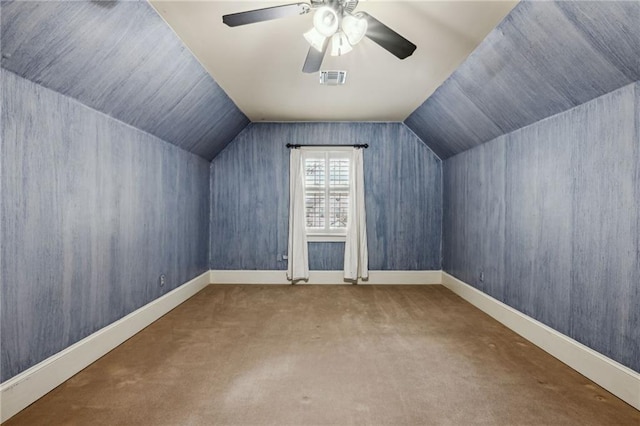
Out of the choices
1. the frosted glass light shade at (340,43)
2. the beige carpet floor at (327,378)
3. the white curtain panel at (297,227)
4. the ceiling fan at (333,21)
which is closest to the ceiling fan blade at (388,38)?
the ceiling fan at (333,21)

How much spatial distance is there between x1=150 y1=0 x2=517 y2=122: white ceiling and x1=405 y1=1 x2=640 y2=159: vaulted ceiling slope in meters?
0.14

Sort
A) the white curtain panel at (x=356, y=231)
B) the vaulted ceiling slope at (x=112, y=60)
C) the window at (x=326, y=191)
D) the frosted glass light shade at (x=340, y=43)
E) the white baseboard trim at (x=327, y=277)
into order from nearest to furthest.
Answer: the vaulted ceiling slope at (x=112, y=60) → the frosted glass light shade at (x=340, y=43) → the white curtain panel at (x=356, y=231) → the white baseboard trim at (x=327, y=277) → the window at (x=326, y=191)

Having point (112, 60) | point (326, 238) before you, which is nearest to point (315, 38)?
point (112, 60)

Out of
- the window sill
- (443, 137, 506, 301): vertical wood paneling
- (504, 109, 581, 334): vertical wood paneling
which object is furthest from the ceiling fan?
the window sill

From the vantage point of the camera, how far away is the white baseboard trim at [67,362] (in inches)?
75.7

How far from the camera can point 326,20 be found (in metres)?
1.87

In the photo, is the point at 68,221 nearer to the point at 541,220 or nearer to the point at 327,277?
the point at 327,277

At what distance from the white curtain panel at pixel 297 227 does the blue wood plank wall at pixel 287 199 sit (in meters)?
0.13

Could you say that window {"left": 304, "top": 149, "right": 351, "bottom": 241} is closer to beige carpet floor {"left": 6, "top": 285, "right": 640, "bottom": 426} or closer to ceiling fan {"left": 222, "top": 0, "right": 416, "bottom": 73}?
beige carpet floor {"left": 6, "top": 285, "right": 640, "bottom": 426}

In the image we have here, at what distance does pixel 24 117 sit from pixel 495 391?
3382 millimetres

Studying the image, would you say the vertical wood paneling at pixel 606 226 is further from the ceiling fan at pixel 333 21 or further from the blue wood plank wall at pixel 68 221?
the blue wood plank wall at pixel 68 221

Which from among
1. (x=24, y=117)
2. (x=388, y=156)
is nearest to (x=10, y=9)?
(x=24, y=117)

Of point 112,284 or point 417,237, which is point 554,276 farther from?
point 112,284

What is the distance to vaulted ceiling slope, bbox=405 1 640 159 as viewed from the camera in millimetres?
1906
